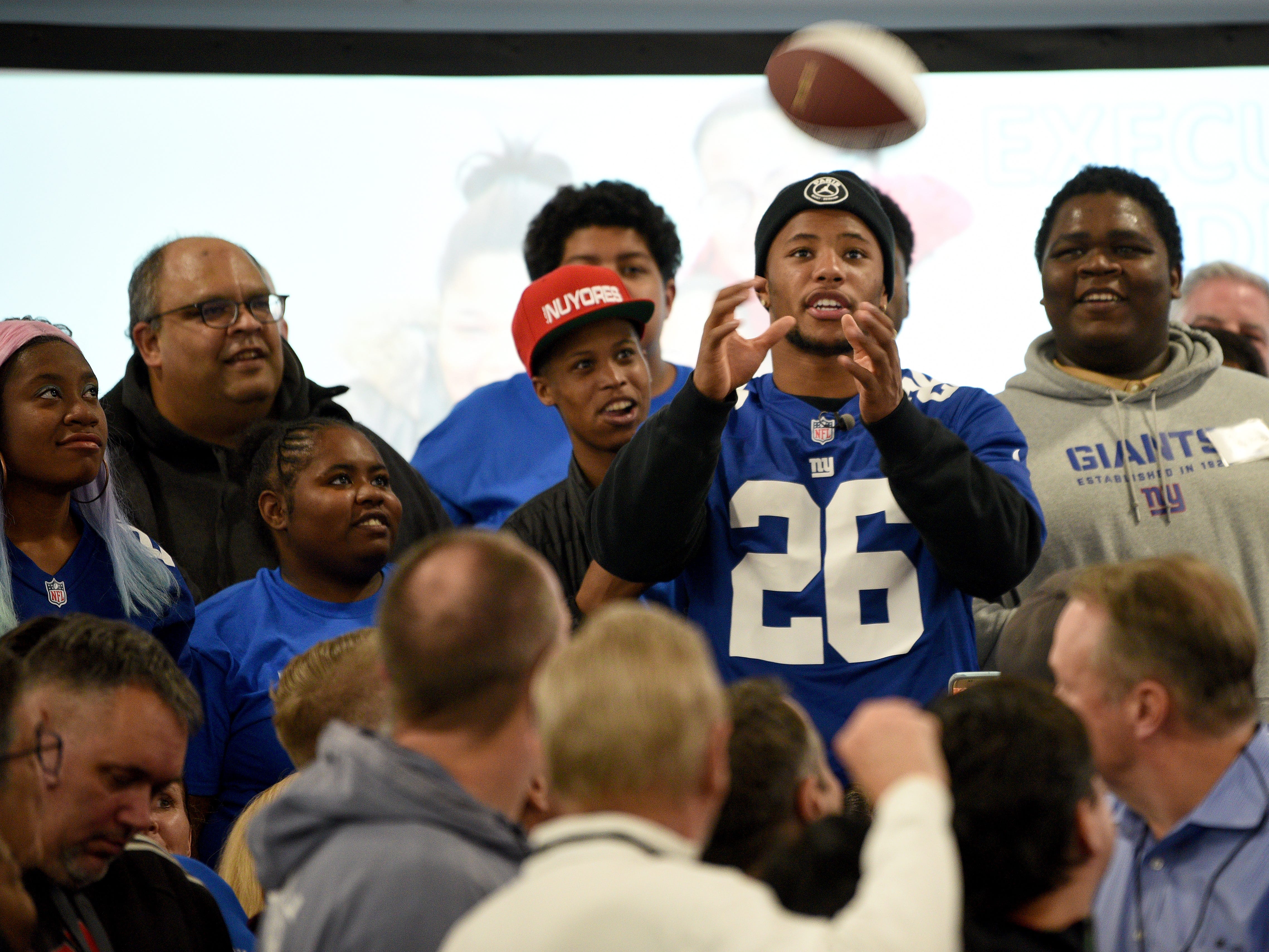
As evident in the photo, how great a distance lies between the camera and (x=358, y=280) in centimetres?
500

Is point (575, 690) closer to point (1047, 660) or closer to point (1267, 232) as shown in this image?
point (1047, 660)

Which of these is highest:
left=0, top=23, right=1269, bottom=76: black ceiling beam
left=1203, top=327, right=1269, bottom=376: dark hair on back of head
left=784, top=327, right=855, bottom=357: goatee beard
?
left=0, top=23, right=1269, bottom=76: black ceiling beam

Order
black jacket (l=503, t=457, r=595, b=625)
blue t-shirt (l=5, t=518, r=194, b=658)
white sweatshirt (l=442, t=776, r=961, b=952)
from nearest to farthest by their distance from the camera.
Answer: white sweatshirt (l=442, t=776, r=961, b=952)
blue t-shirt (l=5, t=518, r=194, b=658)
black jacket (l=503, t=457, r=595, b=625)

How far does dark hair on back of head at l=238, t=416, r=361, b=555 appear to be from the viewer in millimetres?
3217

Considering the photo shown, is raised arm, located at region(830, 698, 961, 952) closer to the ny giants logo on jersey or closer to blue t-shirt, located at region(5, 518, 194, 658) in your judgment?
blue t-shirt, located at region(5, 518, 194, 658)

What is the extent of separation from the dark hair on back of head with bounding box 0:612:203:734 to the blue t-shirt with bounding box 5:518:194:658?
76cm

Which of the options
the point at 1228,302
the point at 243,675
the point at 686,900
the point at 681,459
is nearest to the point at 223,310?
the point at 243,675

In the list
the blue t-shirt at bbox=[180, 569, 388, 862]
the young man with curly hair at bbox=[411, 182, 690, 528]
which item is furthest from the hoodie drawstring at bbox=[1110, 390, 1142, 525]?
the blue t-shirt at bbox=[180, 569, 388, 862]

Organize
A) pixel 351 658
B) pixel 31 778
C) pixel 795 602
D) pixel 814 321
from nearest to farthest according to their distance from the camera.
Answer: pixel 31 778
pixel 351 658
pixel 795 602
pixel 814 321

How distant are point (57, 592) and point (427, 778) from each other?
1549 mm

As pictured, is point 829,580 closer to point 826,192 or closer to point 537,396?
point 826,192

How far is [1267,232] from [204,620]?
390cm

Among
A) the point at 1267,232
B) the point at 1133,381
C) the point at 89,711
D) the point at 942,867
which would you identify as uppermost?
the point at 1267,232

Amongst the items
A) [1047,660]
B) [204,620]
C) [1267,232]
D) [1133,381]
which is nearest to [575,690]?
[1047,660]
